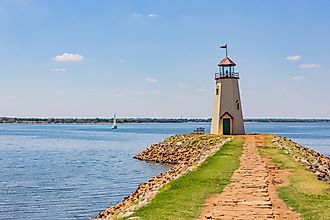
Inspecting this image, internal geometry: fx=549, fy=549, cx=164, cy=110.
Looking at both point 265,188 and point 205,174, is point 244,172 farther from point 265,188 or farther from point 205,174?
point 265,188

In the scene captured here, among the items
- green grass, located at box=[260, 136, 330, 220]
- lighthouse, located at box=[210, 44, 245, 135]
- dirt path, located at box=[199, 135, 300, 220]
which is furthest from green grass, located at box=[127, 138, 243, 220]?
lighthouse, located at box=[210, 44, 245, 135]

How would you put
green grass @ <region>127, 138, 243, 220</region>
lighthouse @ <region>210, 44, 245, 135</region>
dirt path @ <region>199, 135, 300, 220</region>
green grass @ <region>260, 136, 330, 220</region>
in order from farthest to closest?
lighthouse @ <region>210, 44, 245, 135</region>
green grass @ <region>127, 138, 243, 220</region>
green grass @ <region>260, 136, 330, 220</region>
dirt path @ <region>199, 135, 300, 220</region>

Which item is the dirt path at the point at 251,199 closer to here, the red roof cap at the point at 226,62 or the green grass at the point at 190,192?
the green grass at the point at 190,192

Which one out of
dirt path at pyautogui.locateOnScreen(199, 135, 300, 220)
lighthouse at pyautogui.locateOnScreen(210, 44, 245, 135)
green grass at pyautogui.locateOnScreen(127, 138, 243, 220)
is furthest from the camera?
lighthouse at pyautogui.locateOnScreen(210, 44, 245, 135)

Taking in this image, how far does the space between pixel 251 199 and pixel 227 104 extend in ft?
112

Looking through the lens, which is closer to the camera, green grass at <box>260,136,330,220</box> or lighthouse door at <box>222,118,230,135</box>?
green grass at <box>260,136,330,220</box>

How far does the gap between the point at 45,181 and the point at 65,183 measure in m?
1.88

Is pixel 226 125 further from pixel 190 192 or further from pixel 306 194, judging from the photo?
pixel 306 194

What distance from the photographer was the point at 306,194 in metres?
15.1

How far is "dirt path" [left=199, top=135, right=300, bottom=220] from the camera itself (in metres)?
12.4

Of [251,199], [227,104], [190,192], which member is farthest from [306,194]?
[227,104]

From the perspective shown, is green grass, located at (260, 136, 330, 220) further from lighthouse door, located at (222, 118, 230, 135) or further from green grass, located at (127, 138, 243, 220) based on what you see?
lighthouse door, located at (222, 118, 230, 135)

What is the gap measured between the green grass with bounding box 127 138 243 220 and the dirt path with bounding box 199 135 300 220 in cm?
33

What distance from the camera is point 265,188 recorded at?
53.1 feet
